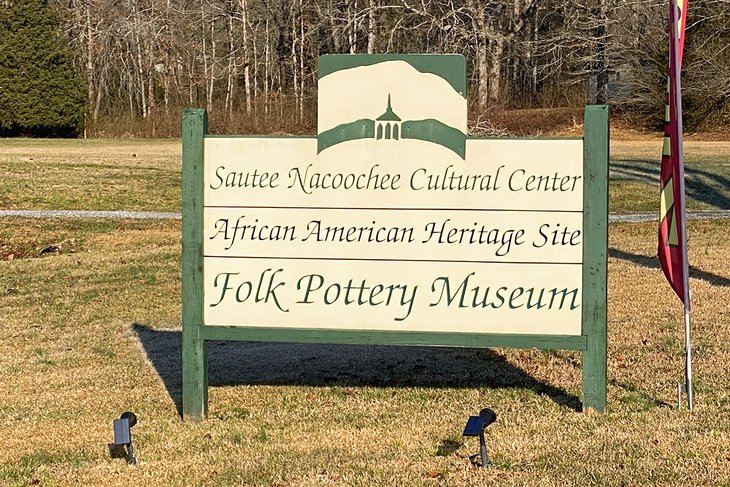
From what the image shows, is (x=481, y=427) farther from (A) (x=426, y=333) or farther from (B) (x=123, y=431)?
(B) (x=123, y=431)

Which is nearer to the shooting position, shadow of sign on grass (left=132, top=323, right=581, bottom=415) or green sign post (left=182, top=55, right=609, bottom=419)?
green sign post (left=182, top=55, right=609, bottom=419)

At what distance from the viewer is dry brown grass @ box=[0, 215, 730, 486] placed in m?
5.24

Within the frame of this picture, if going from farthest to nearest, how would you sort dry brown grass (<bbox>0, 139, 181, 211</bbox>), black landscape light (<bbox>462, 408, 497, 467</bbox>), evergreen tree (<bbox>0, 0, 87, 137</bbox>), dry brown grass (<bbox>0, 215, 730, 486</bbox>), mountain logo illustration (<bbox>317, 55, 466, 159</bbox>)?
evergreen tree (<bbox>0, 0, 87, 137</bbox>), dry brown grass (<bbox>0, 139, 181, 211</bbox>), mountain logo illustration (<bbox>317, 55, 466, 159</bbox>), dry brown grass (<bbox>0, 215, 730, 486</bbox>), black landscape light (<bbox>462, 408, 497, 467</bbox>)

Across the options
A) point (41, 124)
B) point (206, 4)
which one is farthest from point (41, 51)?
point (206, 4)

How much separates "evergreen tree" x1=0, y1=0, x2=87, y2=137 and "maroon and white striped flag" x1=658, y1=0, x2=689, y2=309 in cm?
4767

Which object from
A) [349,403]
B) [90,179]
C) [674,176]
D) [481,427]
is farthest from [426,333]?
[90,179]

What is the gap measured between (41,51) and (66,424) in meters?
47.5

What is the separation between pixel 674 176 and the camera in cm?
607

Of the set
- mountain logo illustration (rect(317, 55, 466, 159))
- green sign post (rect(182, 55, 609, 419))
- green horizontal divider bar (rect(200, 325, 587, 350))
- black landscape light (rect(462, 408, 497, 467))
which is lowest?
black landscape light (rect(462, 408, 497, 467))

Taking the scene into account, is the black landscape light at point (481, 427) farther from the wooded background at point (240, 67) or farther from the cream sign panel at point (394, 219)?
the wooded background at point (240, 67)

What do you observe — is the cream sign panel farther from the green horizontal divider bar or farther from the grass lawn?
the grass lawn

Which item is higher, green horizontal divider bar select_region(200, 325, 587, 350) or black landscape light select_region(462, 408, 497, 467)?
green horizontal divider bar select_region(200, 325, 587, 350)

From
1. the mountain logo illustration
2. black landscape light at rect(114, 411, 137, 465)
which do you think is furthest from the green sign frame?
black landscape light at rect(114, 411, 137, 465)

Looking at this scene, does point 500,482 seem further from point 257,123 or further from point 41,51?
point 41,51
